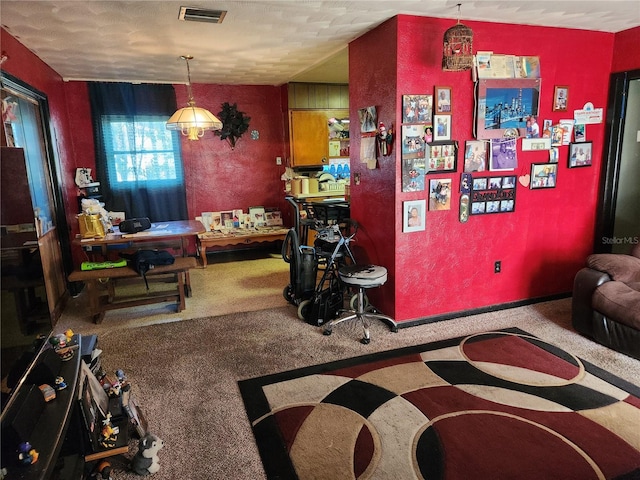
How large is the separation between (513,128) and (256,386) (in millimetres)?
2880

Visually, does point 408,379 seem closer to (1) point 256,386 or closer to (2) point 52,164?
(1) point 256,386

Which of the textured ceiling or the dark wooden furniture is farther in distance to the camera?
the textured ceiling

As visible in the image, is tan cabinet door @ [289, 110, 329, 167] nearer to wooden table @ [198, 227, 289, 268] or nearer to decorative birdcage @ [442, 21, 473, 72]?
wooden table @ [198, 227, 289, 268]

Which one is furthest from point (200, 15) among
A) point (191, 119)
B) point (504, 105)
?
point (504, 105)

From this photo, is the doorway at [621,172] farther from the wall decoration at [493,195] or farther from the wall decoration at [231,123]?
the wall decoration at [231,123]

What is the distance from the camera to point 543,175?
146 inches

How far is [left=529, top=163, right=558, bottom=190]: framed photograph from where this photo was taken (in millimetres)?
3679

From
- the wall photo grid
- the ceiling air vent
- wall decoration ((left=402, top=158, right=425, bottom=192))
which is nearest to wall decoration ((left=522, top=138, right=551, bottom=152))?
the wall photo grid

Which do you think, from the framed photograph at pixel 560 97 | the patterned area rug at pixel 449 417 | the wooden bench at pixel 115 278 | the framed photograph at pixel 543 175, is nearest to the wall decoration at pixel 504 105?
the framed photograph at pixel 560 97

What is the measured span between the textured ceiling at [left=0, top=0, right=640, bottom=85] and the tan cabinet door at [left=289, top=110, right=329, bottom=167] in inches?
53.5

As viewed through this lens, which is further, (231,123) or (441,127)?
(231,123)

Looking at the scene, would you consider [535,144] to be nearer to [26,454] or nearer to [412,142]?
[412,142]

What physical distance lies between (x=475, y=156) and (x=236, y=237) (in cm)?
354

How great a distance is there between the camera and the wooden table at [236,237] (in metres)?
5.80
